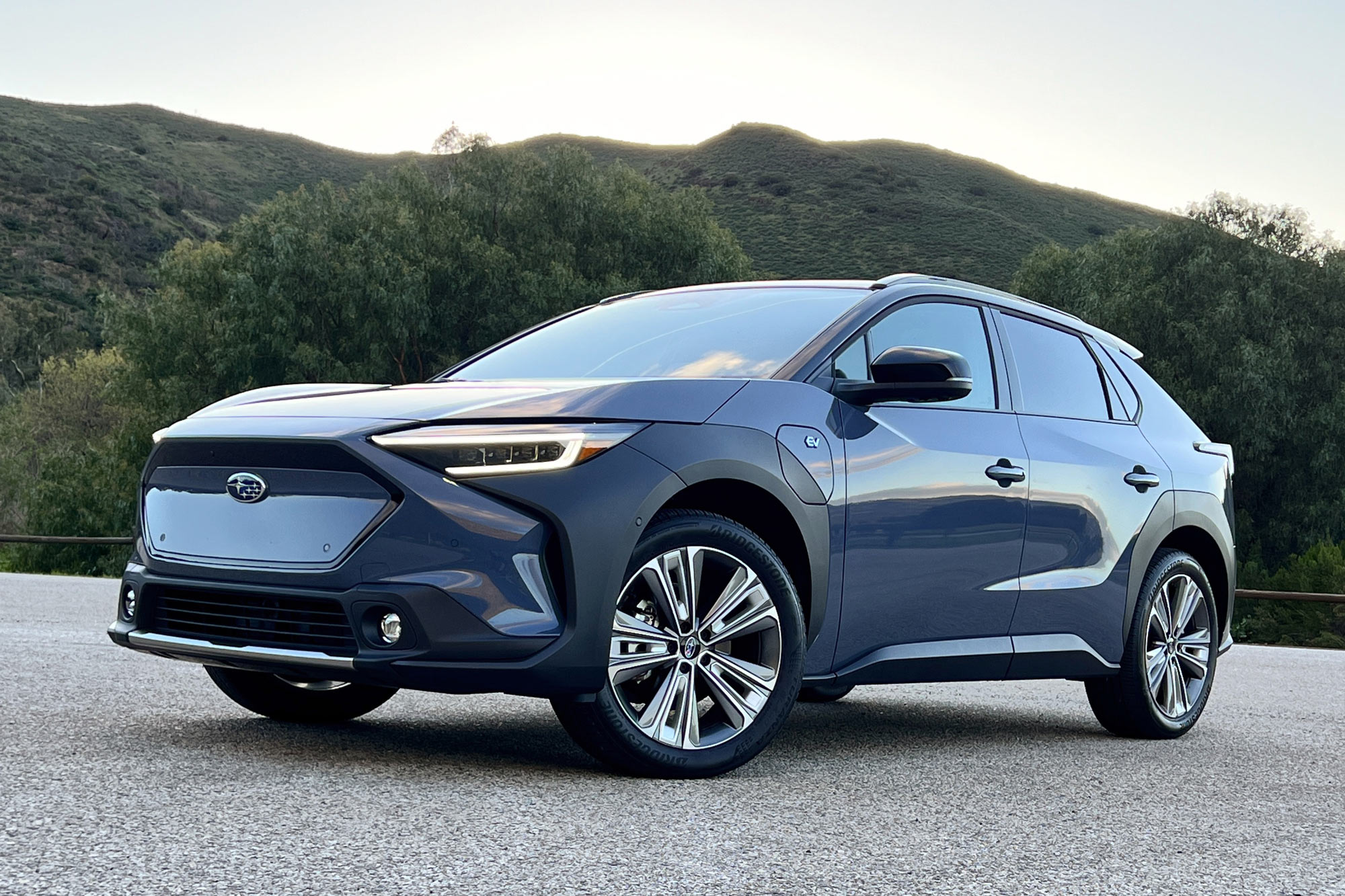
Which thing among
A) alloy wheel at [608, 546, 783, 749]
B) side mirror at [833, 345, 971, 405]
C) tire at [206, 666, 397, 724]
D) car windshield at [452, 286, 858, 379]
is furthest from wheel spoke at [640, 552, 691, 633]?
tire at [206, 666, 397, 724]

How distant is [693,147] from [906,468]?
123 metres

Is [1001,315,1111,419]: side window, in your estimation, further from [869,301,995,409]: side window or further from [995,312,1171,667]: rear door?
→ [869,301,995,409]: side window

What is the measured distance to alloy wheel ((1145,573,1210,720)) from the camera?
6762mm

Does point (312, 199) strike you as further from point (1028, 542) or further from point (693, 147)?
point (693, 147)

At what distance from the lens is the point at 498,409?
4.50 metres

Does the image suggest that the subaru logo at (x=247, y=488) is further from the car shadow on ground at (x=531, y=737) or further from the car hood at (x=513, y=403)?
the car shadow on ground at (x=531, y=737)

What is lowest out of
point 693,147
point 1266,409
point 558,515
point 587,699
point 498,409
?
point 1266,409

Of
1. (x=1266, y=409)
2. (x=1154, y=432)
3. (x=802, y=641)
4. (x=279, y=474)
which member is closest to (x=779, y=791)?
(x=802, y=641)

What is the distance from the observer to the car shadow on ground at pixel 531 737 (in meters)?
4.95

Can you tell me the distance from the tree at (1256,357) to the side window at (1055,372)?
36356 mm

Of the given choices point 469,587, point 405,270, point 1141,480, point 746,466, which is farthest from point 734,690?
point 405,270

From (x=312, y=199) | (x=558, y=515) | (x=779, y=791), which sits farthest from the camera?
(x=312, y=199)

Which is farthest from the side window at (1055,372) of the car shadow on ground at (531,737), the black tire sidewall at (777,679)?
the black tire sidewall at (777,679)

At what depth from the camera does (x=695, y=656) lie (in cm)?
471
